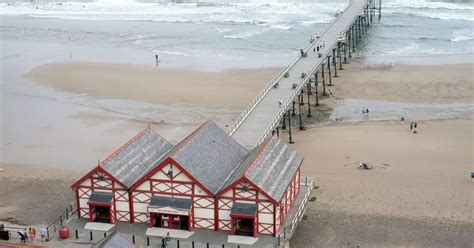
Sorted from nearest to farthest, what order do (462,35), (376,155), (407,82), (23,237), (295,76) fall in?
(23,237)
(376,155)
(295,76)
(407,82)
(462,35)

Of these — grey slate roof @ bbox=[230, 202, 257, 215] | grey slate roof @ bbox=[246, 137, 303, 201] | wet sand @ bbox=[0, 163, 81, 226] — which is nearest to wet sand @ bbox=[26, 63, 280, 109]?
wet sand @ bbox=[0, 163, 81, 226]

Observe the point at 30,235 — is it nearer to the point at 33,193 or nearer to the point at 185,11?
the point at 33,193

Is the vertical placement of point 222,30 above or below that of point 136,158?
below

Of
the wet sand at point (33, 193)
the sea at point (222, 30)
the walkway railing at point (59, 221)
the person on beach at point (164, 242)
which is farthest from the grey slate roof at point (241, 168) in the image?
the sea at point (222, 30)

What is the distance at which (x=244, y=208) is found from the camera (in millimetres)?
30141

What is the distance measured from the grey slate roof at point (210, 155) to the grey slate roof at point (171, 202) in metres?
1.24

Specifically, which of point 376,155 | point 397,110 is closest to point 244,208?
point 376,155

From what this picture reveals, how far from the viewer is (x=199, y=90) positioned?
2244 inches

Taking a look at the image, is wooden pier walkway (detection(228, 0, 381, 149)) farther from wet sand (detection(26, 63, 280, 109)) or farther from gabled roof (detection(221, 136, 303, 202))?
gabled roof (detection(221, 136, 303, 202))

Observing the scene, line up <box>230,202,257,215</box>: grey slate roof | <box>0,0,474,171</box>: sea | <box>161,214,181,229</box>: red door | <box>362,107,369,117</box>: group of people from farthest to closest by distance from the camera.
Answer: <box>362,107,369,117</box>: group of people < <box>0,0,474,171</box>: sea < <box>161,214,181,229</box>: red door < <box>230,202,257,215</box>: grey slate roof

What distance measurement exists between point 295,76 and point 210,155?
21266 millimetres

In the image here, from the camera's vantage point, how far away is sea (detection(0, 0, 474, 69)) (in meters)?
69.1

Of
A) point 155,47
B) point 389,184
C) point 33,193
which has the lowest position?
point 33,193

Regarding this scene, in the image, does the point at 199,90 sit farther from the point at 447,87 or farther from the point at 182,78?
the point at 447,87
